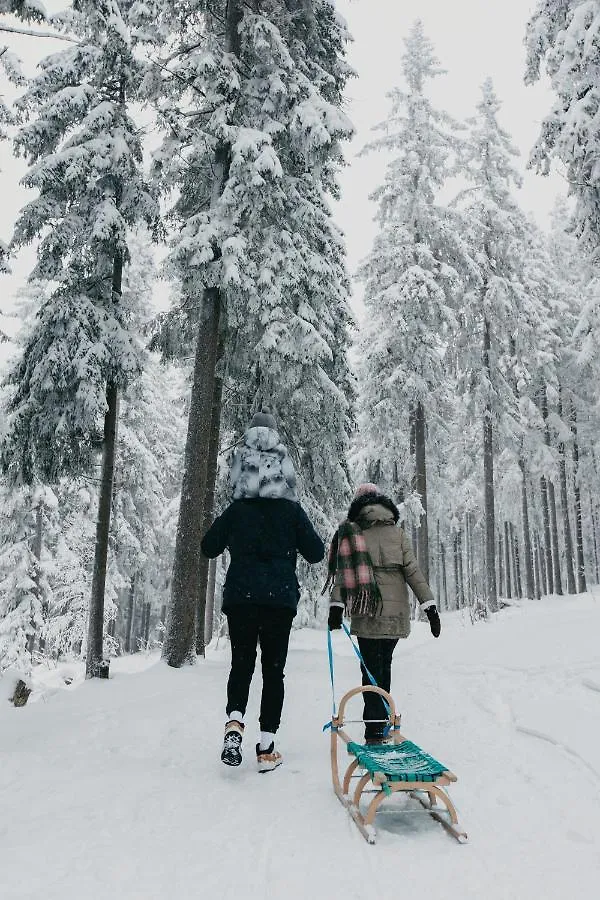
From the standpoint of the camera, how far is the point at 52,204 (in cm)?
1105

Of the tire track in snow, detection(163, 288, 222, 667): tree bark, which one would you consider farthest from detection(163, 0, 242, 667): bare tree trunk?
the tire track in snow

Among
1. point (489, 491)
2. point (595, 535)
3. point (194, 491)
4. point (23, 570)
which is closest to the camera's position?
point (194, 491)

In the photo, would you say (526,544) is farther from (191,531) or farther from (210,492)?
(191,531)

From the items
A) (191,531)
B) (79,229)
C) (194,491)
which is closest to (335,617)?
(191,531)

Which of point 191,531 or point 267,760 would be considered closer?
point 267,760

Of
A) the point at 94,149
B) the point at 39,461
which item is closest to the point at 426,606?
the point at 39,461

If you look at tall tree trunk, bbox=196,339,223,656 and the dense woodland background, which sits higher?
the dense woodland background

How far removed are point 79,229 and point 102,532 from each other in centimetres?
553

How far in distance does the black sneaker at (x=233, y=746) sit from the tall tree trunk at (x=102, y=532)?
687 centimetres

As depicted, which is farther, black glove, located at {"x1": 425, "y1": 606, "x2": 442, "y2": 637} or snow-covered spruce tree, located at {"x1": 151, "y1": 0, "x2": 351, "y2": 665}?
snow-covered spruce tree, located at {"x1": 151, "y1": 0, "x2": 351, "y2": 665}

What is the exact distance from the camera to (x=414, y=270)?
61.1ft

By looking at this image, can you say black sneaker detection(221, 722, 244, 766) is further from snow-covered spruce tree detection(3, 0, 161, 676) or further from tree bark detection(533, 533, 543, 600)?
tree bark detection(533, 533, 543, 600)

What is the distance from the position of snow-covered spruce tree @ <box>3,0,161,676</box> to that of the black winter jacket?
6.55 metres

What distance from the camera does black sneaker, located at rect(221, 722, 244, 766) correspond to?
4441 mm
